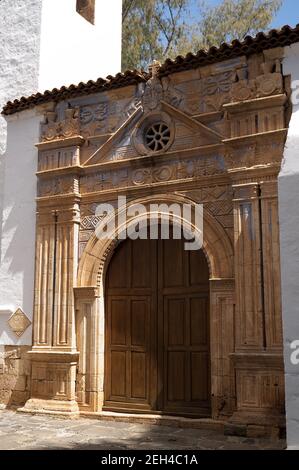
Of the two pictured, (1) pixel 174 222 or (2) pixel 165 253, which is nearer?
(1) pixel 174 222

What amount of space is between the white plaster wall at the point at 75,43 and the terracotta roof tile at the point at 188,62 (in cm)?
145

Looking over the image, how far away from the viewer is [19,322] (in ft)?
28.3

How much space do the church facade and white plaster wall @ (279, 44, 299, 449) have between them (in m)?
2.22

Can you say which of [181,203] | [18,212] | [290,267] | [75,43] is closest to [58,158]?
[18,212]

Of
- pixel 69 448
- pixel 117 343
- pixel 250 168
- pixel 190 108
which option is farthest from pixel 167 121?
pixel 69 448

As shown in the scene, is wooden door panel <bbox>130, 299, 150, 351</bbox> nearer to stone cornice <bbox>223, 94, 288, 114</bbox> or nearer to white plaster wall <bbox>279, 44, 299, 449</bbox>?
stone cornice <bbox>223, 94, 288, 114</bbox>

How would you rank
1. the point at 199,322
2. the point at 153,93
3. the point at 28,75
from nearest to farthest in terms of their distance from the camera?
the point at 199,322, the point at 153,93, the point at 28,75

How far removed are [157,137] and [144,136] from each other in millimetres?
230

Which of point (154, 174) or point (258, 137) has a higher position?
point (258, 137)

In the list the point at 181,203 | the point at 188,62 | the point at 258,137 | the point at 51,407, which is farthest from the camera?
the point at 51,407

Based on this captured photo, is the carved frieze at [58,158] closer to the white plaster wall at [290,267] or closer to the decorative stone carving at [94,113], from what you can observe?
the decorative stone carving at [94,113]

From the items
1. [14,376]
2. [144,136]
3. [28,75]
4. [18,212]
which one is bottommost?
[14,376]

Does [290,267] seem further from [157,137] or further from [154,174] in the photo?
[157,137]
